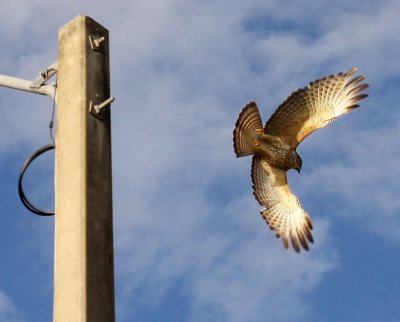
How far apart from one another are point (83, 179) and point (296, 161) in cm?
330

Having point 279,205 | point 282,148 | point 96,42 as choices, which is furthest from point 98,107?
point 279,205

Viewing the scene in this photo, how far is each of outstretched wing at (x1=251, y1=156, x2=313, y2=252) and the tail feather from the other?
11 centimetres

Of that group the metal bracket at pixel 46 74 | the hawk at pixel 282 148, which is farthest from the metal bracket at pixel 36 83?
the hawk at pixel 282 148

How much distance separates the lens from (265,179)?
6.82 m

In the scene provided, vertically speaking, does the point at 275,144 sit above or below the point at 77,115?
above

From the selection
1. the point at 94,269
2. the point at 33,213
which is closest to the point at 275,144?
the point at 33,213

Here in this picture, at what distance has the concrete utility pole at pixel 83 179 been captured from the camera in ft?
11.4

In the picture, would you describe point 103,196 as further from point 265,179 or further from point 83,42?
point 265,179

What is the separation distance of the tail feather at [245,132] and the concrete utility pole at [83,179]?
9.21 ft

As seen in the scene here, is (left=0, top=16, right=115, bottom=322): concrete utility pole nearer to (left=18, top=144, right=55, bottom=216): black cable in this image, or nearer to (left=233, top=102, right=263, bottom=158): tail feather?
(left=18, top=144, right=55, bottom=216): black cable

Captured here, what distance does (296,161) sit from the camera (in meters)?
6.73

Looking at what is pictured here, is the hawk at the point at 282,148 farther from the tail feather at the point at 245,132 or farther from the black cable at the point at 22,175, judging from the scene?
the black cable at the point at 22,175

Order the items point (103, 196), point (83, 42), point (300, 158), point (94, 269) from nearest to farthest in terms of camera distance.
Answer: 1. point (94, 269)
2. point (103, 196)
3. point (83, 42)
4. point (300, 158)

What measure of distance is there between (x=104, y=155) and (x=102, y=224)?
13.3 inches
